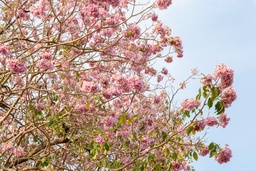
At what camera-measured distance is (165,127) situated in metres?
8.02

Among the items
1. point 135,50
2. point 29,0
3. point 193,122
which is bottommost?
point 193,122

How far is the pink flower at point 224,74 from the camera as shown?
17.4 ft

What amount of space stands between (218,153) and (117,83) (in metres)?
2.00

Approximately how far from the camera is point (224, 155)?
22.0 ft

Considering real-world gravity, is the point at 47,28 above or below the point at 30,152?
above

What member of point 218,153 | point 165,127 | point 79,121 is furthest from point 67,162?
point 218,153

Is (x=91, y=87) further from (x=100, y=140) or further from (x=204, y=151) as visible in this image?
(x=204, y=151)

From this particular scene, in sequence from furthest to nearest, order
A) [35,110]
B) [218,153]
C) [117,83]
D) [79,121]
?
[79,121]
[35,110]
[218,153]
[117,83]

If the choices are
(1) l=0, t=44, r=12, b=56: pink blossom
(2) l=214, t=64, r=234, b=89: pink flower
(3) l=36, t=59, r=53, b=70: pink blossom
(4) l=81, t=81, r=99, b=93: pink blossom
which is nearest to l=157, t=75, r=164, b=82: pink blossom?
(3) l=36, t=59, r=53, b=70: pink blossom

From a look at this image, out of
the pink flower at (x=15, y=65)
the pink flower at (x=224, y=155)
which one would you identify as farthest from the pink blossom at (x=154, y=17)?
the pink flower at (x=15, y=65)

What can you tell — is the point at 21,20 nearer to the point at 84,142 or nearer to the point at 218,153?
the point at 84,142

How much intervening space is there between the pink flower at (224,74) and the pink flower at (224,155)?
164 centimetres

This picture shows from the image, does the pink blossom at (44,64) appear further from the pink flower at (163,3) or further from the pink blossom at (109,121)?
the pink flower at (163,3)

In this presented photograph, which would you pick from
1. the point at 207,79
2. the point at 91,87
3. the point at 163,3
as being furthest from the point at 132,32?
the point at 207,79
